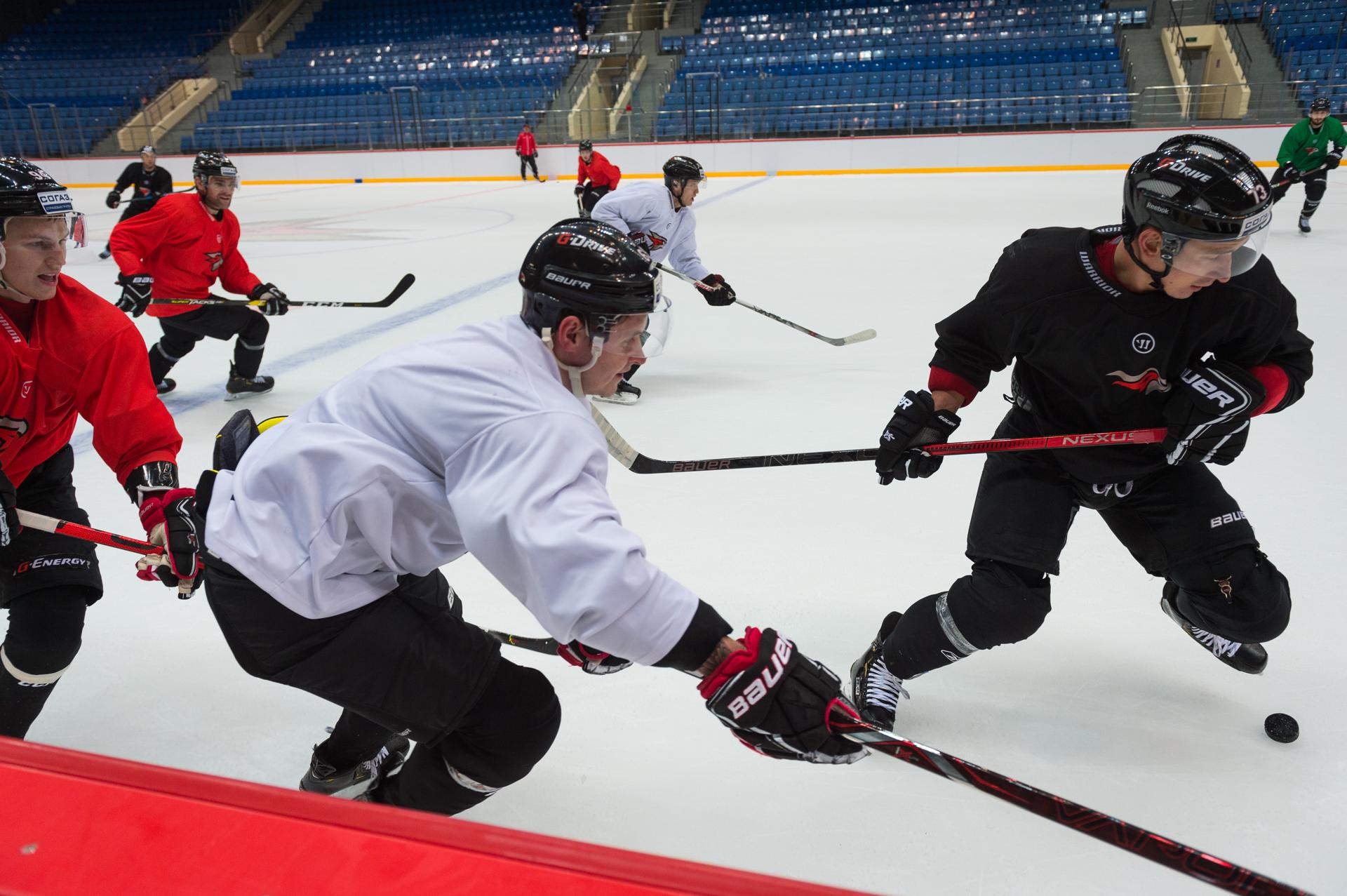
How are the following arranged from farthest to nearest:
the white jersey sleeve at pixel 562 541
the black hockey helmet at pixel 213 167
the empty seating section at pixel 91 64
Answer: the empty seating section at pixel 91 64, the black hockey helmet at pixel 213 167, the white jersey sleeve at pixel 562 541

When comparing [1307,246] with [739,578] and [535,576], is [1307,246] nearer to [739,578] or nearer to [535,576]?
[739,578]

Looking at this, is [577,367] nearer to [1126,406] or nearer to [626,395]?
[1126,406]

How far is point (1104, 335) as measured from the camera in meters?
1.88

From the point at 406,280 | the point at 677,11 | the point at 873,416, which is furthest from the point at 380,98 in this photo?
the point at 873,416

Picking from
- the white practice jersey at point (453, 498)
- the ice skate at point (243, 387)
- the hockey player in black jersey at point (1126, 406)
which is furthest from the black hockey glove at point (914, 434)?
the ice skate at point (243, 387)

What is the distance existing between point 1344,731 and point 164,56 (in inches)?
1048

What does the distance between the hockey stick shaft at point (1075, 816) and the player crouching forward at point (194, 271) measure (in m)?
3.98

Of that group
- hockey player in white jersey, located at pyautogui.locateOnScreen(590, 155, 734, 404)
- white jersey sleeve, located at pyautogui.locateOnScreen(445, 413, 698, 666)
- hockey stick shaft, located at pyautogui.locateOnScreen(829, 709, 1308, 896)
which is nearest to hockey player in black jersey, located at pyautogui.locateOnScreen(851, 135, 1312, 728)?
hockey stick shaft, located at pyautogui.locateOnScreen(829, 709, 1308, 896)

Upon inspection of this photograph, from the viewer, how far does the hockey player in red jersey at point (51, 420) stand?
1.82 metres

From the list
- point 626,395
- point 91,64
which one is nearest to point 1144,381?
point 626,395

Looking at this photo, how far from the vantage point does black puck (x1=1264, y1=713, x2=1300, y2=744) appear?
1956 mm

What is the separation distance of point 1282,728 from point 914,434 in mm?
954

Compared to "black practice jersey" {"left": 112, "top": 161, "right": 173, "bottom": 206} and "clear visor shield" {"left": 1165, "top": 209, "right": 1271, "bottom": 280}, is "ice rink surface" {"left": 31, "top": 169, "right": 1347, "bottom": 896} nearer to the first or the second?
"clear visor shield" {"left": 1165, "top": 209, "right": 1271, "bottom": 280}

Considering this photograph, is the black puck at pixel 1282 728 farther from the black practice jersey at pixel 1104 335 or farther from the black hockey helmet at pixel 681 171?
the black hockey helmet at pixel 681 171
